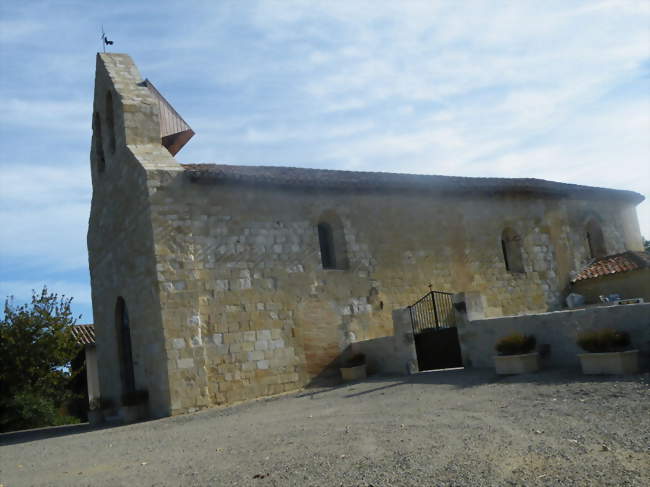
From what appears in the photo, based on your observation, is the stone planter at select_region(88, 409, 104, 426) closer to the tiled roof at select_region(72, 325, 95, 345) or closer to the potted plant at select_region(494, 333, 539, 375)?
the tiled roof at select_region(72, 325, 95, 345)

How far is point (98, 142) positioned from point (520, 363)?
14.0m

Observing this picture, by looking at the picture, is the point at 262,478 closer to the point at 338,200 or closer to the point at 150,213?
the point at 150,213

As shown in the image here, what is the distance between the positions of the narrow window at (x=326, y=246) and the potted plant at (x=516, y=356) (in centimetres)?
671

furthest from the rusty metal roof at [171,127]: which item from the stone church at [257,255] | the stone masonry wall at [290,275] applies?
the stone masonry wall at [290,275]

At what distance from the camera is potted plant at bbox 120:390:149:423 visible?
1459 centimetres

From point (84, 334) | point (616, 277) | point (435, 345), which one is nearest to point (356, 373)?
point (435, 345)

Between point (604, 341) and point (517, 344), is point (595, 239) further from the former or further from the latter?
point (604, 341)

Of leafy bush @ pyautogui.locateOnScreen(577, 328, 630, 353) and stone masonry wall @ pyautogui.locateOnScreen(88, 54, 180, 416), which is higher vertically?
stone masonry wall @ pyautogui.locateOnScreen(88, 54, 180, 416)

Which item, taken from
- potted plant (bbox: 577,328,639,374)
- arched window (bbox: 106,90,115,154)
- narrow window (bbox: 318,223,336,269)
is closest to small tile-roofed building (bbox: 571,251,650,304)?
narrow window (bbox: 318,223,336,269)

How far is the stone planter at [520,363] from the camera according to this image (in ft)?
35.9

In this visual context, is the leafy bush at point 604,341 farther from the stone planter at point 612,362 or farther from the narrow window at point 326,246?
the narrow window at point 326,246

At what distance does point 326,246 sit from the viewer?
1750cm

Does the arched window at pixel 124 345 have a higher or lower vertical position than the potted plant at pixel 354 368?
higher

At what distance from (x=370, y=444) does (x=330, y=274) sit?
945 cm
